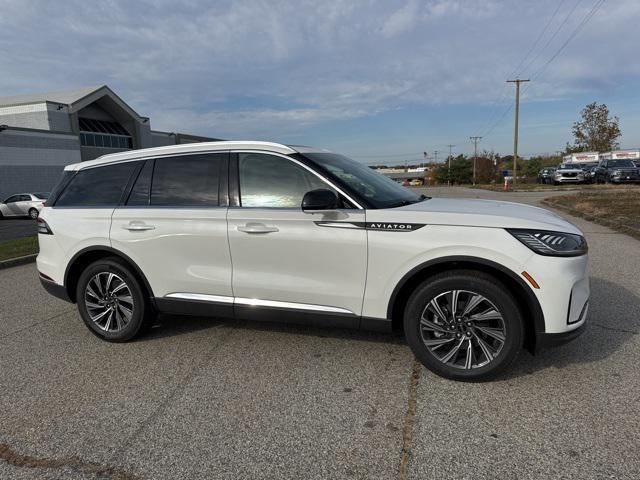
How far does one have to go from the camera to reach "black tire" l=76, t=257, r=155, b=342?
13.8 ft

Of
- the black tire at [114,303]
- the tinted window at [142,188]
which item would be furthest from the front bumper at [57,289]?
the tinted window at [142,188]

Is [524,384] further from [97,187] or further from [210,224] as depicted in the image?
[97,187]

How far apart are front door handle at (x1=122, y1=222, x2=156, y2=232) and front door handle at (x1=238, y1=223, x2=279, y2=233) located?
2.97 ft

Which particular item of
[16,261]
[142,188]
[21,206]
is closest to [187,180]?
[142,188]

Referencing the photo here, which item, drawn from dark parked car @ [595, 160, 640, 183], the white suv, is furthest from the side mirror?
dark parked car @ [595, 160, 640, 183]

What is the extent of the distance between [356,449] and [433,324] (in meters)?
1.13

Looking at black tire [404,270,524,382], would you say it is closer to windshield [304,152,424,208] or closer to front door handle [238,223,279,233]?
windshield [304,152,424,208]

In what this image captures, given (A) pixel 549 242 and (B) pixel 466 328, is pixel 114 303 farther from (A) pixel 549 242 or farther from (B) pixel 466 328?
(A) pixel 549 242

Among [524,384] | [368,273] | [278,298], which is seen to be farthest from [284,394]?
[524,384]

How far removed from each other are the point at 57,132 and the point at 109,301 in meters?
36.1

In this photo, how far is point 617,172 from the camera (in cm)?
2895

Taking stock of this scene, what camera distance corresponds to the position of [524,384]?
3.27 meters

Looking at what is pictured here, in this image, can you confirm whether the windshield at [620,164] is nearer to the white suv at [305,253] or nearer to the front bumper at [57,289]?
the white suv at [305,253]

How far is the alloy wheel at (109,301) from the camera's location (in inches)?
168
